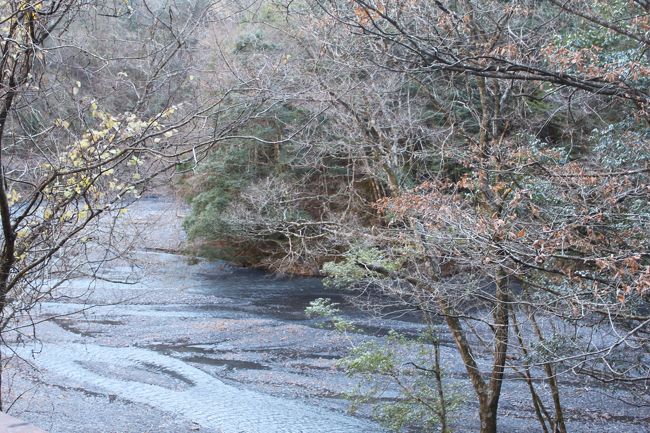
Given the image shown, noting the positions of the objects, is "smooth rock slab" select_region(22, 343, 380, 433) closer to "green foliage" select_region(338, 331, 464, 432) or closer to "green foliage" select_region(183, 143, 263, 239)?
"green foliage" select_region(338, 331, 464, 432)

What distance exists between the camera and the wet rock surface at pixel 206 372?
1264 cm

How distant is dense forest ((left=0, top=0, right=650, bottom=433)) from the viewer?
18.9 feet

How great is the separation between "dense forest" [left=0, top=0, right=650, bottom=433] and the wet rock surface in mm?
1336

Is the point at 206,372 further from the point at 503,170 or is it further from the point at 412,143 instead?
the point at 503,170

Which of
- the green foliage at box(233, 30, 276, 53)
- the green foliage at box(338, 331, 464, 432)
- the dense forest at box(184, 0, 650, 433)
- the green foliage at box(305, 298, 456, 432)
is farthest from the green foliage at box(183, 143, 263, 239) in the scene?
the green foliage at box(338, 331, 464, 432)

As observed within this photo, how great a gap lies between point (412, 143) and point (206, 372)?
7232 millimetres

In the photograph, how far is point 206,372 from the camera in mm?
15836

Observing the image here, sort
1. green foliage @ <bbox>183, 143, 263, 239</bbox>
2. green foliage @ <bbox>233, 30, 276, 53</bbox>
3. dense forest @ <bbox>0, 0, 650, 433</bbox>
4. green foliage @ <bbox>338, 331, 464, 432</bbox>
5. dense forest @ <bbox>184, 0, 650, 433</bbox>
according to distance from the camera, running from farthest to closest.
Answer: green foliage @ <bbox>183, 143, 263, 239</bbox>
green foliage @ <bbox>233, 30, 276, 53</bbox>
green foliage @ <bbox>338, 331, 464, 432</bbox>
dense forest @ <bbox>184, 0, 650, 433</bbox>
dense forest @ <bbox>0, 0, 650, 433</bbox>

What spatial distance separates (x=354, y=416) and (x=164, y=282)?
577 inches

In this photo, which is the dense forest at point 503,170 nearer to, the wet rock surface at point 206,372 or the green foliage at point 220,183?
the wet rock surface at point 206,372

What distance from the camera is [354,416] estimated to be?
13047 mm

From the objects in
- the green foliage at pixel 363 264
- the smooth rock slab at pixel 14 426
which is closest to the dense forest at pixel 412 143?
the green foliage at pixel 363 264

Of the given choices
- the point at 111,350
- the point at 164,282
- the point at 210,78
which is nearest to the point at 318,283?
the point at 164,282

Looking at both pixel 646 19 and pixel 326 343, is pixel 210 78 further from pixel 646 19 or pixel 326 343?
pixel 326 343
